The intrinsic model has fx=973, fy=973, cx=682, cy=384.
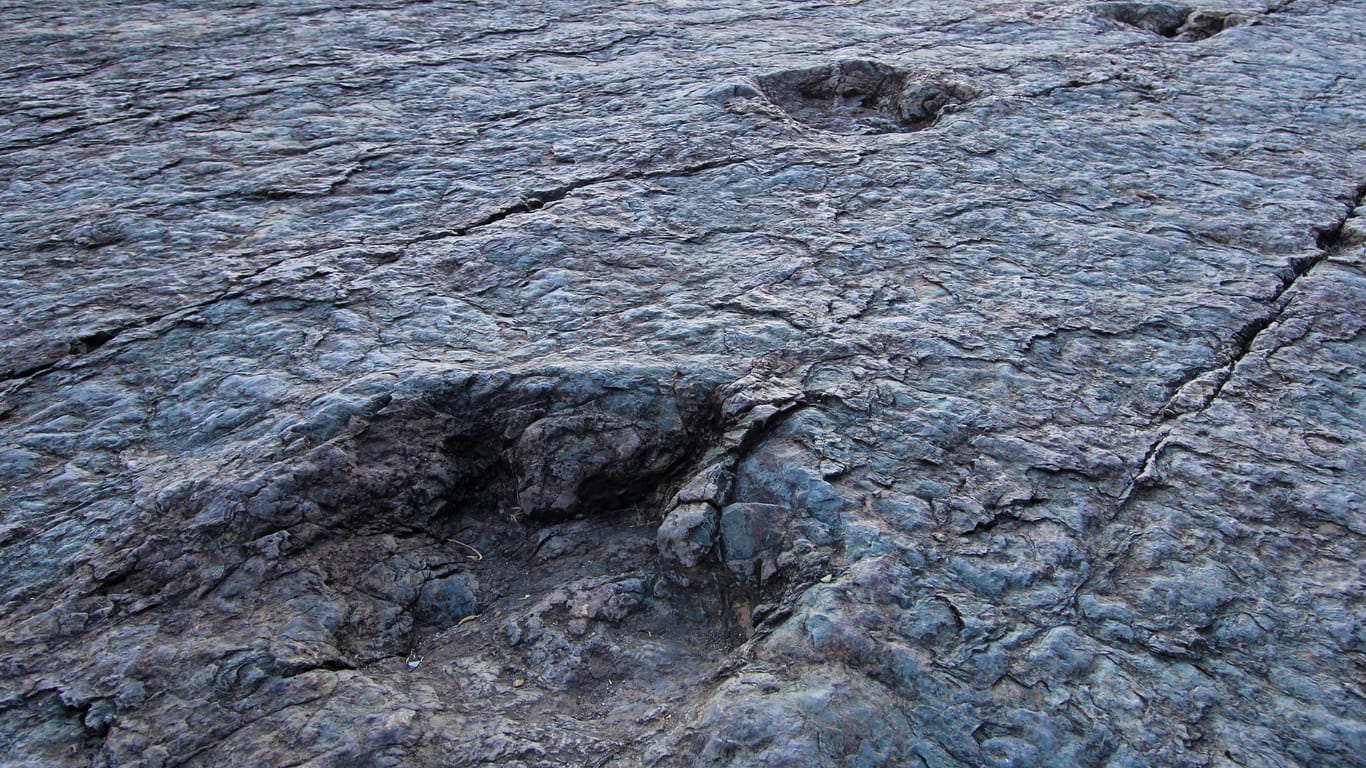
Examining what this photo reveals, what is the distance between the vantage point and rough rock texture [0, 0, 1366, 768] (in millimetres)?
1073

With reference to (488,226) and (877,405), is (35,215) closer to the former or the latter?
(488,226)

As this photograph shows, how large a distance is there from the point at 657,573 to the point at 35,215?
1639mm

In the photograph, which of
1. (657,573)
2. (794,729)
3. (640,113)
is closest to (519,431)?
(657,573)

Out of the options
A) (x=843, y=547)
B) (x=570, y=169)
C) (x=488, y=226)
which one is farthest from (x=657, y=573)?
(x=570, y=169)

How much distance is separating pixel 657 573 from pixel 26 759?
0.73m

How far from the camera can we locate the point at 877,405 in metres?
1.44

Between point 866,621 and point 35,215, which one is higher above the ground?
point 35,215

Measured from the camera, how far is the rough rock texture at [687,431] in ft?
3.52

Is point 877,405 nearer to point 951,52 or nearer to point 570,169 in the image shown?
point 570,169

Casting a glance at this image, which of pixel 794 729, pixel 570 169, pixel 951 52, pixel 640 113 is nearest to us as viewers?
pixel 794 729

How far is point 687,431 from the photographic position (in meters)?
1.43

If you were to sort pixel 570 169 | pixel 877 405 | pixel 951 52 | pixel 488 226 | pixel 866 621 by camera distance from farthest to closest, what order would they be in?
pixel 951 52 < pixel 570 169 < pixel 488 226 < pixel 877 405 < pixel 866 621

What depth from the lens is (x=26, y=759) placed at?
3.38 ft

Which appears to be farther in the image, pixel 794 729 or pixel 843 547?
pixel 843 547
